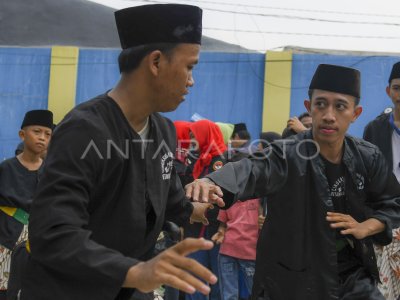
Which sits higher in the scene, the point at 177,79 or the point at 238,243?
the point at 177,79

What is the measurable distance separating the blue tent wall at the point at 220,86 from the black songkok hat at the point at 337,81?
10.4m

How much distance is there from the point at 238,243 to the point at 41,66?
32.1 feet

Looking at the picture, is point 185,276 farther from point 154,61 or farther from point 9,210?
point 9,210

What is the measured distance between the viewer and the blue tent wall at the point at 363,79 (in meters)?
14.1

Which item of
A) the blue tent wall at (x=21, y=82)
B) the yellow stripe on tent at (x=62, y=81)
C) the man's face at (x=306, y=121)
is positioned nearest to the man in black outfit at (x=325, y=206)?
the man's face at (x=306, y=121)

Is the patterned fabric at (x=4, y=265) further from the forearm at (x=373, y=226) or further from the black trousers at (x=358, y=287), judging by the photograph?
the forearm at (x=373, y=226)

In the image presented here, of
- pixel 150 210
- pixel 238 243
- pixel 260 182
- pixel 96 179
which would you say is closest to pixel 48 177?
pixel 96 179

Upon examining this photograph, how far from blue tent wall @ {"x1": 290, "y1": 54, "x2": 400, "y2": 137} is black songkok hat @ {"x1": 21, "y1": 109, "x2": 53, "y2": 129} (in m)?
8.46

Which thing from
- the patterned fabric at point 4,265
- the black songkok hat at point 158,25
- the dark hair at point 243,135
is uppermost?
the black songkok hat at point 158,25

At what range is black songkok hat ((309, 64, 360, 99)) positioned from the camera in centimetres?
445

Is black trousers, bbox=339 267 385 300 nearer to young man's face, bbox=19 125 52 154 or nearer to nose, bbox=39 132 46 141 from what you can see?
young man's face, bbox=19 125 52 154

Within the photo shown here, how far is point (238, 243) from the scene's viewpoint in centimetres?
718

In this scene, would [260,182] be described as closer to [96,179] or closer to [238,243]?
[96,179]

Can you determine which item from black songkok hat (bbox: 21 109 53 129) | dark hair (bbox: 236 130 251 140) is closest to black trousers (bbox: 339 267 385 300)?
black songkok hat (bbox: 21 109 53 129)
